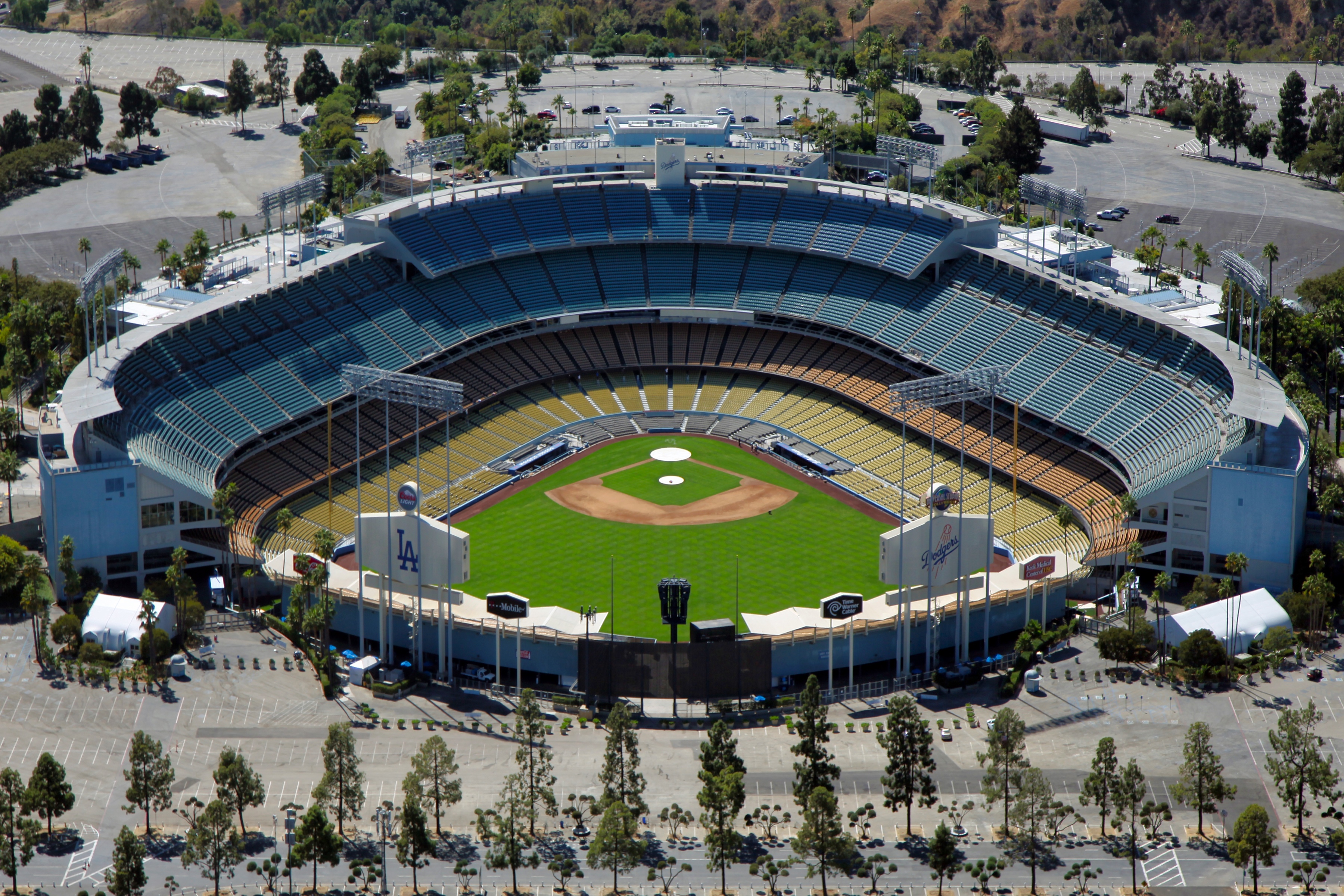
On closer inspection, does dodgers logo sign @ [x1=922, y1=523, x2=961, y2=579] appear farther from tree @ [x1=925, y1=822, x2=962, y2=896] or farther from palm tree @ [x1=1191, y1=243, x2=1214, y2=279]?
palm tree @ [x1=1191, y1=243, x2=1214, y2=279]

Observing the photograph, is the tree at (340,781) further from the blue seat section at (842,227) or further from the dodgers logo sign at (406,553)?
the blue seat section at (842,227)

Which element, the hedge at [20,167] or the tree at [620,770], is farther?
the hedge at [20,167]

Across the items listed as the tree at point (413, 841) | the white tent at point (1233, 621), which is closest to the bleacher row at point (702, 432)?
the white tent at point (1233, 621)

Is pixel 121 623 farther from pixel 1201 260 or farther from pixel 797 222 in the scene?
pixel 1201 260

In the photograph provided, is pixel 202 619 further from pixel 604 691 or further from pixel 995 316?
pixel 995 316

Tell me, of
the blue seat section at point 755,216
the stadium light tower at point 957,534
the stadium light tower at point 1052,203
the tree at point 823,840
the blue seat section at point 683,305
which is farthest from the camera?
the blue seat section at point 755,216

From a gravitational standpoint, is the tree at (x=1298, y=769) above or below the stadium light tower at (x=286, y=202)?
below
